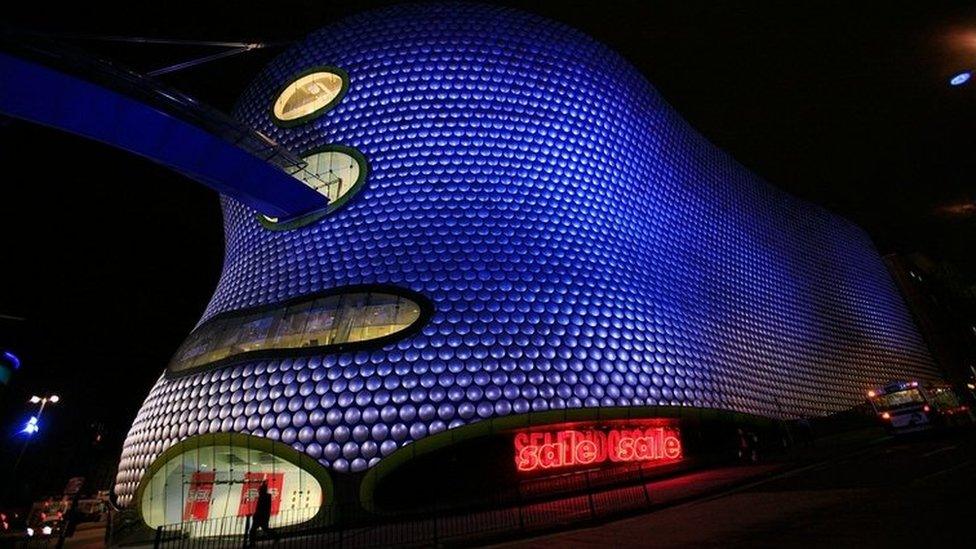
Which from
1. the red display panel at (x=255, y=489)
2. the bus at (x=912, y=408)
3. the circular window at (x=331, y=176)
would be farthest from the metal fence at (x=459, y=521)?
the bus at (x=912, y=408)

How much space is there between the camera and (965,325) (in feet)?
167

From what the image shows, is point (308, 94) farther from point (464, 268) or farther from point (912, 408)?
point (912, 408)

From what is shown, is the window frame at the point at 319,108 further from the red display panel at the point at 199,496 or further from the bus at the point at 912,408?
the bus at the point at 912,408

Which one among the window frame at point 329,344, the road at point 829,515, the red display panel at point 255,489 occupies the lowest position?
the road at point 829,515

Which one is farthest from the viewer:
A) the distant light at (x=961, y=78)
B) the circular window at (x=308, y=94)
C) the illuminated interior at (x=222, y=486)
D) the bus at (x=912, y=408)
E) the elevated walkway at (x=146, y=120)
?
the circular window at (x=308, y=94)

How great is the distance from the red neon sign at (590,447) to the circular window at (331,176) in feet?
33.9

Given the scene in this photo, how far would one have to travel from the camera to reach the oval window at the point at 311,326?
13445 mm

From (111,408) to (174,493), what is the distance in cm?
3066

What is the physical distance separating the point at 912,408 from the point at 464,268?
16.9m

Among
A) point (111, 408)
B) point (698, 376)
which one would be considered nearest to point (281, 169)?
point (698, 376)

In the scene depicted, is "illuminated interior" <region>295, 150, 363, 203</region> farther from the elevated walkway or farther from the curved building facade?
the elevated walkway

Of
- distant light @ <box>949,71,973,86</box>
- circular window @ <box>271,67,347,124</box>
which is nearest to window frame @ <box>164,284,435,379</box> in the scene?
circular window @ <box>271,67,347,124</box>

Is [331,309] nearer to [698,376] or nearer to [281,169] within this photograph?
[281,169]

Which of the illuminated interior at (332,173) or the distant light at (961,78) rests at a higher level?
the illuminated interior at (332,173)
